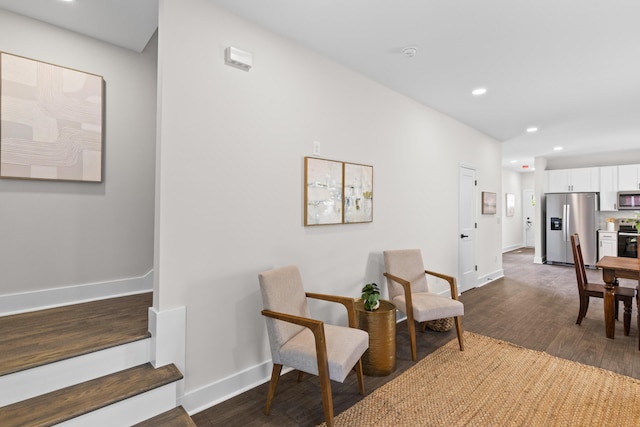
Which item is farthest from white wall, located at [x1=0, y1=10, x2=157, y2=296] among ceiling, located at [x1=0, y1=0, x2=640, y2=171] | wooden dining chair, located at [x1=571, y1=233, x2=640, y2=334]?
wooden dining chair, located at [x1=571, y1=233, x2=640, y2=334]

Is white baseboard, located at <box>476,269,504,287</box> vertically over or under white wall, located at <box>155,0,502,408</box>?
under

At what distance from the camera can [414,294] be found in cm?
331

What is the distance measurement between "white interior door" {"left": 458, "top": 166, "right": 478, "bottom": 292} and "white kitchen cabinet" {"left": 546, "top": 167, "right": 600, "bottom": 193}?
4.32m

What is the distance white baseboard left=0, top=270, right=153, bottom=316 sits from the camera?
7.64 feet

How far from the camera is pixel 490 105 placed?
Result: 4.20m

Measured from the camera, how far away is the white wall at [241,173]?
2041 mm

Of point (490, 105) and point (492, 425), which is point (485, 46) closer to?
point (490, 105)

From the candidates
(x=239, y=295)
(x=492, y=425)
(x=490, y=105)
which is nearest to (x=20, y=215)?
(x=239, y=295)

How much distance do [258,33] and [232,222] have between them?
61.1 inches

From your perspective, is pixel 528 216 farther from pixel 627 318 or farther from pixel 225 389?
pixel 225 389

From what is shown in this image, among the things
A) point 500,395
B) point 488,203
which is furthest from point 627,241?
point 500,395

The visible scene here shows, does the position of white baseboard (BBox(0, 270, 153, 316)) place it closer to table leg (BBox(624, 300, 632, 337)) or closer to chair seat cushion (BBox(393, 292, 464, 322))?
chair seat cushion (BBox(393, 292, 464, 322))

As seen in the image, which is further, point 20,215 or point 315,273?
point 315,273

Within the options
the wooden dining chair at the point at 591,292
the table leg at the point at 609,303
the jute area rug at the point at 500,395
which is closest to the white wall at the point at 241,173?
the jute area rug at the point at 500,395
